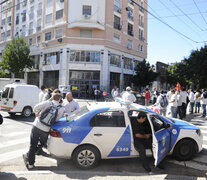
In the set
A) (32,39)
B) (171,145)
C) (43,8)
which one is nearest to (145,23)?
(43,8)

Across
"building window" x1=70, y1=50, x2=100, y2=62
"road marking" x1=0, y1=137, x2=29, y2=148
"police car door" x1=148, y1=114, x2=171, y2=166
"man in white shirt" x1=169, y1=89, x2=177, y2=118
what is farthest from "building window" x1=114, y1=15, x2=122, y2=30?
"police car door" x1=148, y1=114, x2=171, y2=166

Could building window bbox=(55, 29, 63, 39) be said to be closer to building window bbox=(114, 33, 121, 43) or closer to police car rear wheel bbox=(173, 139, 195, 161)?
building window bbox=(114, 33, 121, 43)

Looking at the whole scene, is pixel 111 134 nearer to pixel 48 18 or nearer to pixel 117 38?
pixel 117 38

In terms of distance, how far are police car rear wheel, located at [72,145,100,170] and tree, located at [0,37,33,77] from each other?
29.0 m

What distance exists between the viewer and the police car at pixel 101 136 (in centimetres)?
417

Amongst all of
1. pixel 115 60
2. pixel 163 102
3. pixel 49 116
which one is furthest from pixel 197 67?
pixel 49 116

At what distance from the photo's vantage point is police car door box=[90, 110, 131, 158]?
14.0 ft

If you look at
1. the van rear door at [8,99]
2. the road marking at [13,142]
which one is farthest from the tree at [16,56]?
the road marking at [13,142]

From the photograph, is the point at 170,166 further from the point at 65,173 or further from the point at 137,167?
the point at 65,173

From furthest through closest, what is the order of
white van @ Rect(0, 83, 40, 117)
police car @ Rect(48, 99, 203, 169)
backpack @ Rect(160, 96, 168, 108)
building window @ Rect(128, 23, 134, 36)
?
1. building window @ Rect(128, 23, 134, 36)
2. white van @ Rect(0, 83, 40, 117)
3. backpack @ Rect(160, 96, 168, 108)
4. police car @ Rect(48, 99, 203, 169)

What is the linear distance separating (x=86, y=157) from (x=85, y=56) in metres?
25.0

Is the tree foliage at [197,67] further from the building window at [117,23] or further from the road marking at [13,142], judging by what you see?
the road marking at [13,142]

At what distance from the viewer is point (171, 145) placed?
184 inches

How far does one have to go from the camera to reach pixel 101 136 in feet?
14.0
